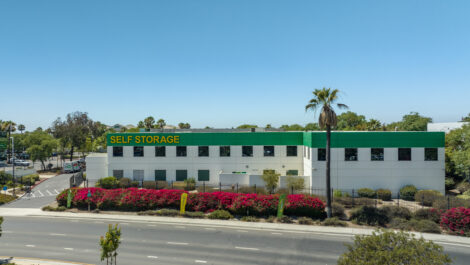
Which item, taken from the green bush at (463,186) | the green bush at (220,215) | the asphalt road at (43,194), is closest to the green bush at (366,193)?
the green bush at (463,186)

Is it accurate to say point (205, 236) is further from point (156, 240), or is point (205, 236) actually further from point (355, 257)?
point (355, 257)

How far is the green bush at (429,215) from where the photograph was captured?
24077mm

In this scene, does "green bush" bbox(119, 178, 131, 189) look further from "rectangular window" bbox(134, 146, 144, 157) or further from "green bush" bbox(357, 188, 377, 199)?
"green bush" bbox(357, 188, 377, 199)

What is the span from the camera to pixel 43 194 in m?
37.6

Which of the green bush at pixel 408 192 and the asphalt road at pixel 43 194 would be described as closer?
the green bush at pixel 408 192

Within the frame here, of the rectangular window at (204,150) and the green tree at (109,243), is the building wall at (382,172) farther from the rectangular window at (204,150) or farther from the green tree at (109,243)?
the green tree at (109,243)

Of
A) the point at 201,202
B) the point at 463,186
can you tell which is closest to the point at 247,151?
the point at 201,202

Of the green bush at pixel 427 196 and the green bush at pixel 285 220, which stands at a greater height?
the green bush at pixel 427 196

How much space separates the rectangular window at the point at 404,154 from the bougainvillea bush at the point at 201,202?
14.1 meters

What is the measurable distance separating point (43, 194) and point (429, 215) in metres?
43.6

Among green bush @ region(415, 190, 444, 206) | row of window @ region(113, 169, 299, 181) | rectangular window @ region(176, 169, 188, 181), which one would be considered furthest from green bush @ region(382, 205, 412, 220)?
rectangular window @ region(176, 169, 188, 181)

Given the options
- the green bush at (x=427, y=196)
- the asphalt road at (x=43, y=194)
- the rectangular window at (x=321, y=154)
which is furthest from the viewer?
the rectangular window at (x=321, y=154)

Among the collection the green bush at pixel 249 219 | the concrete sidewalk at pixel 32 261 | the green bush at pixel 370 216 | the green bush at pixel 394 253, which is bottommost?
the concrete sidewalk at pixel 32 261

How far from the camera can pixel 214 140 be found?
39469mm
